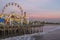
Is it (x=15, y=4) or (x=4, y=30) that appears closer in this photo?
(x=4, y=30)

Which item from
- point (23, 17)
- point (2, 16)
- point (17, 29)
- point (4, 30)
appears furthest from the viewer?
point (23, 17)

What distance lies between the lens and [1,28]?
144 ft

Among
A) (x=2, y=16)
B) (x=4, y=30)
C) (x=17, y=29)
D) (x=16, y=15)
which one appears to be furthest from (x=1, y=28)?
(x=16, y=15)

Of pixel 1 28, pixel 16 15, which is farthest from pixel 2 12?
pixel 1 28

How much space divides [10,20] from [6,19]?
2.33m

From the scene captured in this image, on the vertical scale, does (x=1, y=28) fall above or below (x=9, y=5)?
below

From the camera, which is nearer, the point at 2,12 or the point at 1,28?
the point at 1,28

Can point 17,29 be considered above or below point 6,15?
below

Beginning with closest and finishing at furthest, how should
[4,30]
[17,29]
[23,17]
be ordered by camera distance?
[4,30] → [17,29] → [23,17]

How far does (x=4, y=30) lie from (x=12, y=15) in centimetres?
1610

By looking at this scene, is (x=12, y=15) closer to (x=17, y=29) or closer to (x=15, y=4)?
(x=15, y=4)

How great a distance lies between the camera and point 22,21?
195 feet

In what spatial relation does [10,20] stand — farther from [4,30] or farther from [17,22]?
[4,30]

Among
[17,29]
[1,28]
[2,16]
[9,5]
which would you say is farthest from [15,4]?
[1,28]
